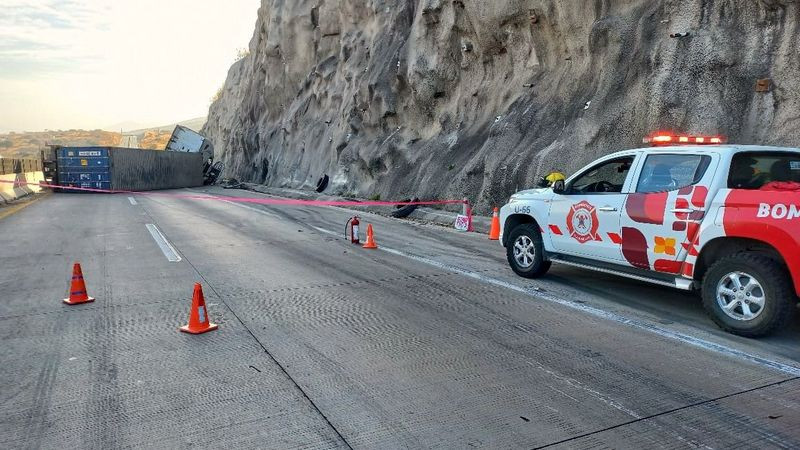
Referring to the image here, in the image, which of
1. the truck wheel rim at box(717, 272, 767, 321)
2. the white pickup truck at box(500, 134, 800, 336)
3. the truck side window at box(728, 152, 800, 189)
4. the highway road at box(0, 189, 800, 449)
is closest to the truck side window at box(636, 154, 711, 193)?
the white pickup truck at box(500, 134, 800, 336)

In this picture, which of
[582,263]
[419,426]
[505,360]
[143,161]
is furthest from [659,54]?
[143,161]

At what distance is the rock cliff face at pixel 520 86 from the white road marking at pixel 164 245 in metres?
8.36

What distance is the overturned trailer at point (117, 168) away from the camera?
32.0 metres

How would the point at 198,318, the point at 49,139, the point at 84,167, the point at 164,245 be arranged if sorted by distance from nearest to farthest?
1. the point at 198,318
2. the point at 164,245
3. the point at 84,167
4. the point at 49,139

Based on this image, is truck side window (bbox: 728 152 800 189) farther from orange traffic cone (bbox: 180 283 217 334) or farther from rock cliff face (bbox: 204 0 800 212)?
orange traffic cone (bbox: 180 283 217 334)

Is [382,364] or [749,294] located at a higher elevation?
[749,294]

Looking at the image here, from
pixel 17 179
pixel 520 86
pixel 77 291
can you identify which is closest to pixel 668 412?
pixel 77 291

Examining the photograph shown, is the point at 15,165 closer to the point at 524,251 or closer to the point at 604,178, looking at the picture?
the point at 524,251

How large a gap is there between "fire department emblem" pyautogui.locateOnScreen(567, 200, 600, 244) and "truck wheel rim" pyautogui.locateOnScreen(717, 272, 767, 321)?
1750 millimetres

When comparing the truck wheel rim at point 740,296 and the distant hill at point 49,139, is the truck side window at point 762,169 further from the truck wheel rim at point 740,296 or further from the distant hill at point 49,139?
the distant hill at point 49,139

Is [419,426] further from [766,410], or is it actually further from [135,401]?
[766,410]

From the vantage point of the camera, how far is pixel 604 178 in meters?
7.66

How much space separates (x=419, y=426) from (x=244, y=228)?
471 inches

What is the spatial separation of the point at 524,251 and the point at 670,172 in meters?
2.47
